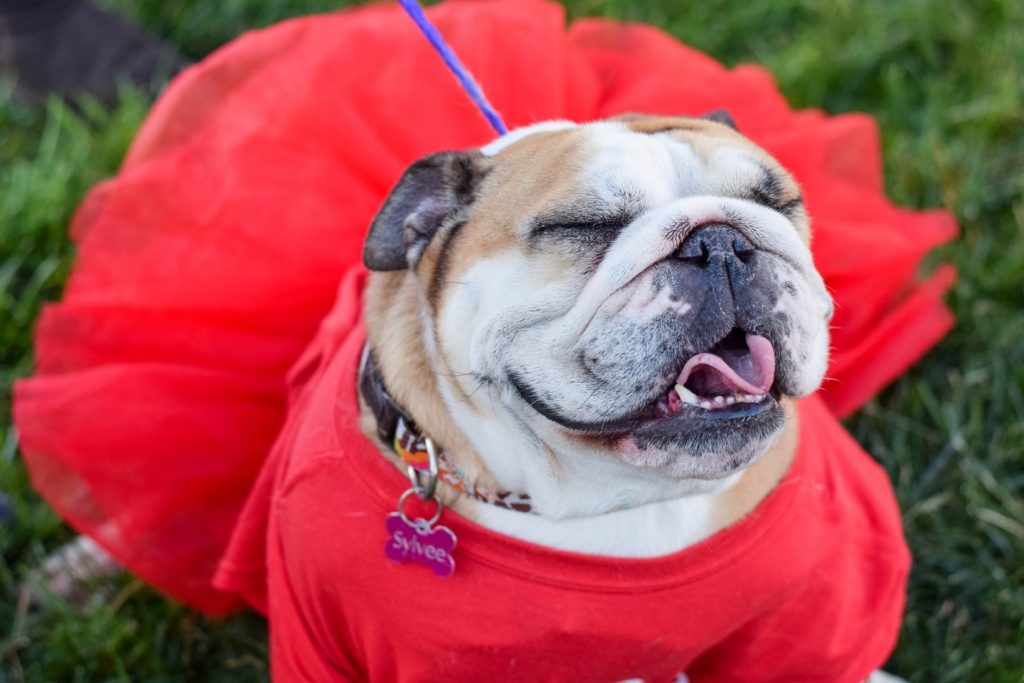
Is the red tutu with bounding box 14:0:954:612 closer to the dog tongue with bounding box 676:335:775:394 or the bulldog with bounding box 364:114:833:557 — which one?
the bulldog with bounding box 364:114:833:557

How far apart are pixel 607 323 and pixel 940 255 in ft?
6.64

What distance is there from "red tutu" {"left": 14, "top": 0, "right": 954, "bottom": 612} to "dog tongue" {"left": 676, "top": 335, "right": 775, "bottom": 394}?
1.11 metres

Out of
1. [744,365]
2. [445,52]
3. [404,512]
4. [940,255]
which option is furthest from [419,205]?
[940,255]

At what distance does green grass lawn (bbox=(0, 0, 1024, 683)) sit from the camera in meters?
2.64

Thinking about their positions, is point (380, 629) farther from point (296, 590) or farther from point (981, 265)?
point (981, 265)

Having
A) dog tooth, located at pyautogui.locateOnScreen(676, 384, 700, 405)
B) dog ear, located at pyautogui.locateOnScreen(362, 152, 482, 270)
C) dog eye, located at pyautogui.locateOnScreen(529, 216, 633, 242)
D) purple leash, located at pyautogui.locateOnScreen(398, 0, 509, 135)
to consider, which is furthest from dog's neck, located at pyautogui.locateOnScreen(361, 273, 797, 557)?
purple leash, located at pyautogui.locateOnScreen(398, 0, 509, 135)

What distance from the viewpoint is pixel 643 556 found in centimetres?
192

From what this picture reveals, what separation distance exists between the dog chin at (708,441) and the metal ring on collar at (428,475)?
37cm

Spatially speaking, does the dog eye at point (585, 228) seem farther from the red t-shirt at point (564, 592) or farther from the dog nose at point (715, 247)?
the red t-shirt at point (564, 592)

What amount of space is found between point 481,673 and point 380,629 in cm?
20

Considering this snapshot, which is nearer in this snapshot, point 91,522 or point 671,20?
point 91,522

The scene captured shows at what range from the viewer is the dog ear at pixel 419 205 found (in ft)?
6.41

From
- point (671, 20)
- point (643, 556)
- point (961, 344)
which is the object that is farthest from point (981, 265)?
point (643, 556)

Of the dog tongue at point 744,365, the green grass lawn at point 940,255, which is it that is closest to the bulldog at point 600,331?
the dog tongue at point 744,365
